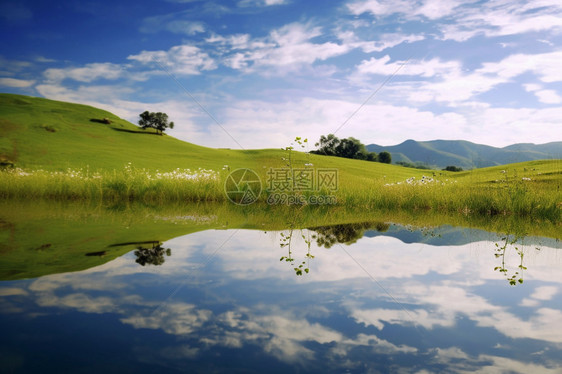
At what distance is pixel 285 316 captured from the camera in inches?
109

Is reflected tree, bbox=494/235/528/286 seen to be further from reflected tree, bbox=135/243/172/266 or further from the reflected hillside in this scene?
reflected tree, bbox=135/243/172/266

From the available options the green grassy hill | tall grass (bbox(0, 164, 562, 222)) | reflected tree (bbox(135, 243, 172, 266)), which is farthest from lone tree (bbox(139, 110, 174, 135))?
reflected tree (bbox(135, 243, 172, 266))

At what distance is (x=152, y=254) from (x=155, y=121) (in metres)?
71.0

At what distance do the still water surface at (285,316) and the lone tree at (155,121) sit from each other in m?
69.9

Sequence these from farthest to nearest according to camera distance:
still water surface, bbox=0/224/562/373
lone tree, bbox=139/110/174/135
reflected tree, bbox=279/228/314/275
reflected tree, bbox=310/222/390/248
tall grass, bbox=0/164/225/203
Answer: lone tree, bbox=139/110/174/135
tall grass, bbox=0/164/225/203
reflected tree, bbox=310/222/390/248
reflected tree, bbox=279/228/314/275
still water surface, bbox=0/224/562/373

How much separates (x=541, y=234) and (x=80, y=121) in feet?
225

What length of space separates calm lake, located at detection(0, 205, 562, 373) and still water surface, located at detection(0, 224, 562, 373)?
1 centimetres

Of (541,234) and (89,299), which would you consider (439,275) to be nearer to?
(89,299)

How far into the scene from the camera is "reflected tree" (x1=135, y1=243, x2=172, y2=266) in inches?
172

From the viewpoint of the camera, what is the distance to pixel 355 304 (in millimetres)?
3074

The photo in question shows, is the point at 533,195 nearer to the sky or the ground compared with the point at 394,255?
nearer to the sky

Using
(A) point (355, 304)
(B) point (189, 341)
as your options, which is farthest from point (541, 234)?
(B) point (189, 341)
